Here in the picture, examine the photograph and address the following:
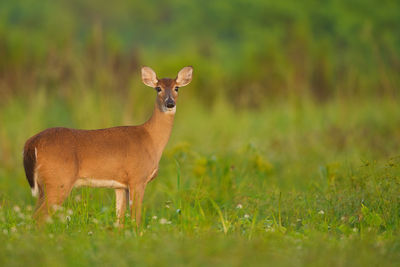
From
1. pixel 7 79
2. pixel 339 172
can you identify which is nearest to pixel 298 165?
pixel 339 172

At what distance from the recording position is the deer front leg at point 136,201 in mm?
5254

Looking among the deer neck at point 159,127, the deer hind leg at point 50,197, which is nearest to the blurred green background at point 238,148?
the deer hind leg at point 50,197

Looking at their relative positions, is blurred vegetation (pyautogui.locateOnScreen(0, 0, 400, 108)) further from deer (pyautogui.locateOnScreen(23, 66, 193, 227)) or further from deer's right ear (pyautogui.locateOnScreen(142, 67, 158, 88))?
deer (pyautogui.locateOnScreen(23, 66, 193, 227))

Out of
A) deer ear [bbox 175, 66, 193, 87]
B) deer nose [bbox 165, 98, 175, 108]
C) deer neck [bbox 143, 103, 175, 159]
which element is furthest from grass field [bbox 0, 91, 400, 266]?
deer ear [bbox 175, 66, 193, 87]

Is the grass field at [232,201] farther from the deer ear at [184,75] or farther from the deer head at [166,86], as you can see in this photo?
the deer ear at [184,75]

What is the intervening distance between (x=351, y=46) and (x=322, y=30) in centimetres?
374

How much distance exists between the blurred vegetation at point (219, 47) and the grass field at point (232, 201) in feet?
2.69

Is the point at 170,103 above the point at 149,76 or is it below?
below

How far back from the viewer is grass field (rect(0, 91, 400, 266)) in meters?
3.84

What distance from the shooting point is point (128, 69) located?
13.1 meters

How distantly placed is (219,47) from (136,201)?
70.4 feet

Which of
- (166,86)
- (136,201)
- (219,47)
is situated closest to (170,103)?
(166,86)

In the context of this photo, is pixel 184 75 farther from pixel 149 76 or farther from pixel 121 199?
pixel 121 199

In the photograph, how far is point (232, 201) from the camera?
6082mm
